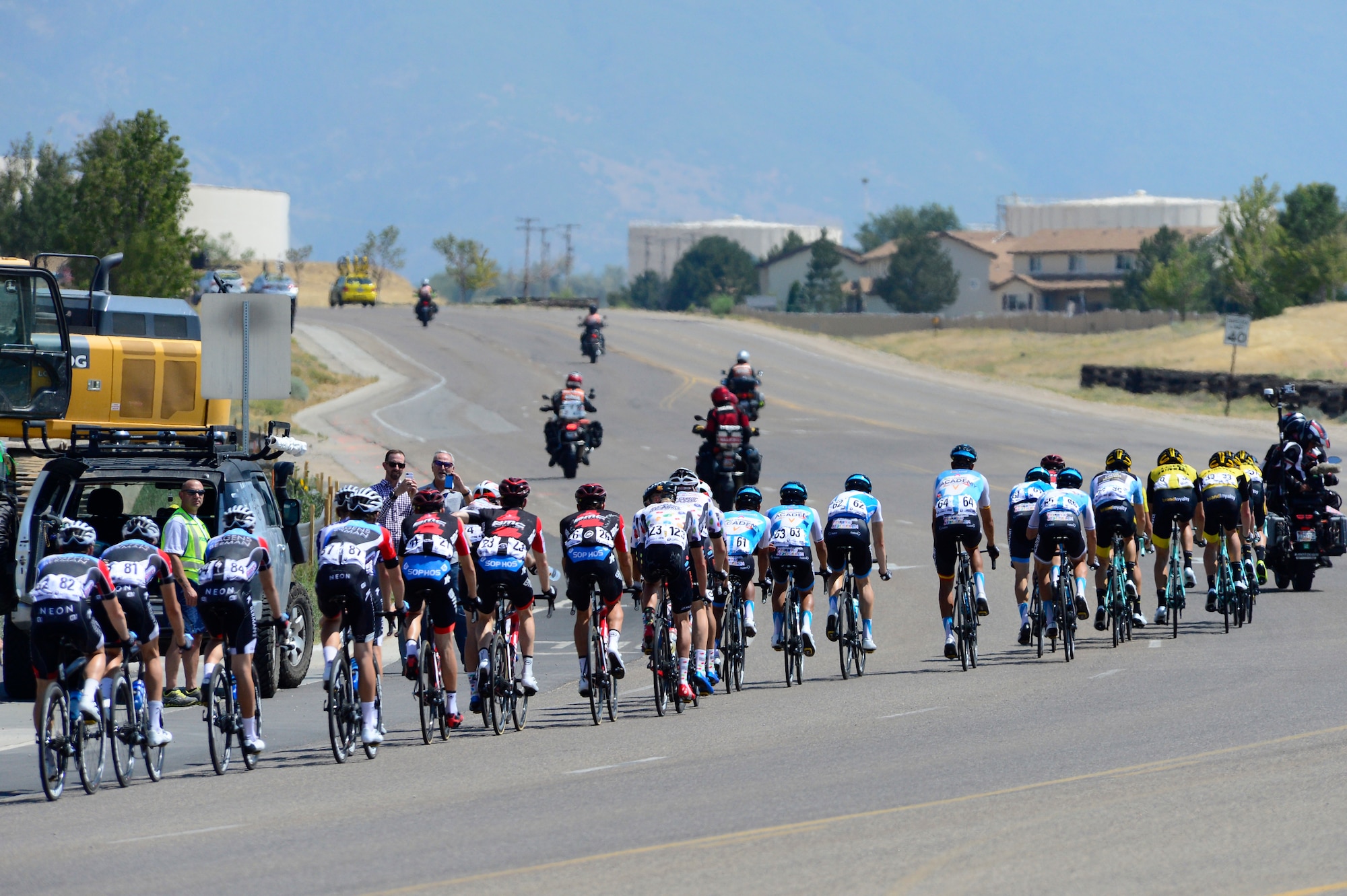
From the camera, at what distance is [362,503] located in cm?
1245

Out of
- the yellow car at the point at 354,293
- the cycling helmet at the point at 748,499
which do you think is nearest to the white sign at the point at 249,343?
the cycling helmet at the point at 748,499

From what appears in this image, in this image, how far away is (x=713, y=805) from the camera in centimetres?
991

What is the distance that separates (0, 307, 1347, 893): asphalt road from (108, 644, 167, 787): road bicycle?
232mm

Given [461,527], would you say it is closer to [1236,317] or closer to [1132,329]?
[1236,317]

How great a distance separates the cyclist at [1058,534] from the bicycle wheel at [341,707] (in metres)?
7.04

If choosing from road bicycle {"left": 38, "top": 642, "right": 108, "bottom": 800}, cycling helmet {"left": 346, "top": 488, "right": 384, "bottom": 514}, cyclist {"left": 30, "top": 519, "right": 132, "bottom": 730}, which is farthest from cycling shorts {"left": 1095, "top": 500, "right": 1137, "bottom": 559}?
road bicycle {"left": 38, "top": 642, "right": 108, "bottom": 800}

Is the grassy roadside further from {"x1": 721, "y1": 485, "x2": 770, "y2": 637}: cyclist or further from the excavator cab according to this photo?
{"x1": 721, "y1": 485, "x2": 770, "y2": 637}: cyclist

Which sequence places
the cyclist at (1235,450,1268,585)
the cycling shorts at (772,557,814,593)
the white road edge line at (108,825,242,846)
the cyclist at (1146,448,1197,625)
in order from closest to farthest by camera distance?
the white road edge line at (108,825,242,846) < the cycling shorts at (772,557,814,593) < the cyclist at (1146,448,1197,625) < the cyclist at (1235,450,1268,585)

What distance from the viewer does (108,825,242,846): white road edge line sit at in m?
9.34

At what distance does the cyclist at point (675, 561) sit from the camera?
14.0 metres

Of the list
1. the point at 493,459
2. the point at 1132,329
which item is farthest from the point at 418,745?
the point at 1132,329

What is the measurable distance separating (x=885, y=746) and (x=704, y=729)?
1.67m

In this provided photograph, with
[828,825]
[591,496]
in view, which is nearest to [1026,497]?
[591,496]

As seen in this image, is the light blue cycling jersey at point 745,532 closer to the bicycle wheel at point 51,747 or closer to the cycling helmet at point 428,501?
the cycling helmet at point 428,501
